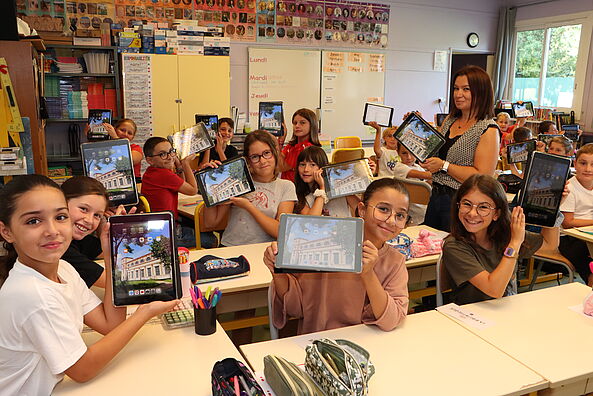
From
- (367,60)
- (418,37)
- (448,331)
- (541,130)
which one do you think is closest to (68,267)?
(448,331)

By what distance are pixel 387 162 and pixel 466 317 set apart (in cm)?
326

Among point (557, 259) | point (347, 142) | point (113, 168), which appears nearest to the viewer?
point (113, 168)

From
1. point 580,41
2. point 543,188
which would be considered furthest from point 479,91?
point 580,41

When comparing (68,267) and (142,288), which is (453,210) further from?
(68,267)

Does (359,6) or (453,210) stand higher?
(359,6)

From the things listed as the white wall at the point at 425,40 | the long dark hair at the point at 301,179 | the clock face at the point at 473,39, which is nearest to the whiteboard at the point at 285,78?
the white wall at the point at 425,40

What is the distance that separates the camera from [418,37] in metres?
8.27

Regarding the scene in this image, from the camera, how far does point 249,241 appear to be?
9.32 feet

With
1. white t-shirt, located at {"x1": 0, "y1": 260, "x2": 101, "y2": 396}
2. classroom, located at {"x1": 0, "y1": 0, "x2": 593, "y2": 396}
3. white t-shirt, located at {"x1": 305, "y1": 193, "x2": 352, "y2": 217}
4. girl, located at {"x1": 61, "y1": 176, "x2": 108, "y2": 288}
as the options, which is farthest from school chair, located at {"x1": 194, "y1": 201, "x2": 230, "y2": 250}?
white t-shirt, located at {"x1": 0, "y1": 260, "x2": 101, "y2": 396}

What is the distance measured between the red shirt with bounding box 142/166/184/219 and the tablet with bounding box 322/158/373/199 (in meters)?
→ 1.19

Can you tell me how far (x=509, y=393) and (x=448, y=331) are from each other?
0.37 m

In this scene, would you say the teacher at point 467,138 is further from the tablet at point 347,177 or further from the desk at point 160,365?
the desk at point 160,365

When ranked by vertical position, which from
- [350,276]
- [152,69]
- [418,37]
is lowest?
[350,276]

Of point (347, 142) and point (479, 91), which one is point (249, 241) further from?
point (347, 142)
